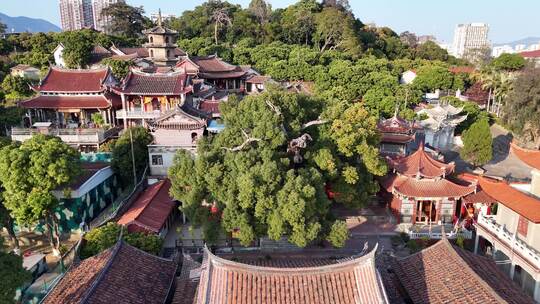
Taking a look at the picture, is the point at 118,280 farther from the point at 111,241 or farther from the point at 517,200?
the point at 517,200

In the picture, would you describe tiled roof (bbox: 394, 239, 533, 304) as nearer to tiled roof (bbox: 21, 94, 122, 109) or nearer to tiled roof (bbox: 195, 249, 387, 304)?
tiled roof (bbox: 195, 249, 387, 304)

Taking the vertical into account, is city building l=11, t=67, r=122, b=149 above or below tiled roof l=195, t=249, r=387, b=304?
above

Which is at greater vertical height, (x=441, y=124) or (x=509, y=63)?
(x=509, y=63)

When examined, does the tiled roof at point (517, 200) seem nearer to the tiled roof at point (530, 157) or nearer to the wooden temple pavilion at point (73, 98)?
the tiled roof at point (530, 157)

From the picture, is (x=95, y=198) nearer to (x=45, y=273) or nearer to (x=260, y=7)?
(x=45, y=273)

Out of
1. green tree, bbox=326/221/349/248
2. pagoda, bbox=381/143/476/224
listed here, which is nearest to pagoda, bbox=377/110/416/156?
pagoda, bbox=381/143/476/224

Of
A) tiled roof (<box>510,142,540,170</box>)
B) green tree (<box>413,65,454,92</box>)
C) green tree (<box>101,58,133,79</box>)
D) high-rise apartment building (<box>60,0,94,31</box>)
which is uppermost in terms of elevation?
high-rise apartment building (<box>60,0,94,31</box>)

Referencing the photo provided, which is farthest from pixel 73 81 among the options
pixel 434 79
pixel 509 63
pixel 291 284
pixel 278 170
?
pixel 509 63
